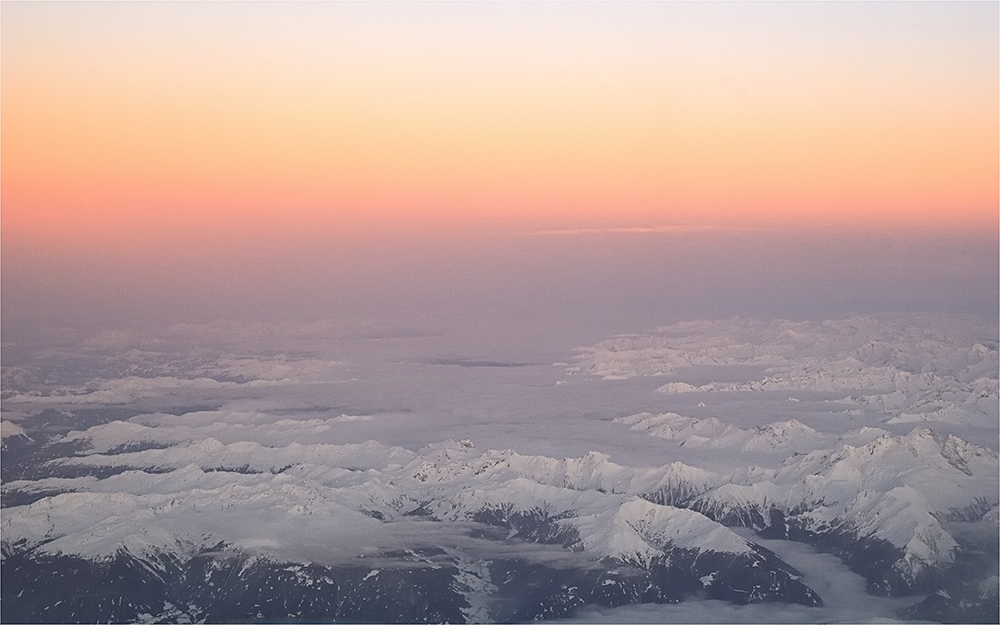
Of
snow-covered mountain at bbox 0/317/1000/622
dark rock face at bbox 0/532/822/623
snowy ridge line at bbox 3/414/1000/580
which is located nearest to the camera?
dark rock face at bbox 0/532/822/623

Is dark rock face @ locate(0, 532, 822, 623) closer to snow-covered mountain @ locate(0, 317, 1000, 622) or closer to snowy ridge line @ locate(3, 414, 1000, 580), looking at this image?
snow-covered mountain @ locate(0, 317, 1000, 622)

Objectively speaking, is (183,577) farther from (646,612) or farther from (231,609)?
(646,612)

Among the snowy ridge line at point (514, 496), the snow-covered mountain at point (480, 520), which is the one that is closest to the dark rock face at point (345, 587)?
the snow-covered mountain at point (480, 520)

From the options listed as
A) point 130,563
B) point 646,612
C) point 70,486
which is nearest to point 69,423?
point 70,486

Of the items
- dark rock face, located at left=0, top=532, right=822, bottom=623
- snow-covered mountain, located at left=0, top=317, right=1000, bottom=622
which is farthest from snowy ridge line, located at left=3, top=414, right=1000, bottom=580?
dark rock face, located at left=0, top=532, right=822, bottom=623

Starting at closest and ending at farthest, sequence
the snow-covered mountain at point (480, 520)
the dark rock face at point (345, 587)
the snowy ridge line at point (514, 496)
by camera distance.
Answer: the dark rock face at point (345, 587) < the snow-covered mountain at point (480, 520) < the snowy ridge line at point (514, 496)

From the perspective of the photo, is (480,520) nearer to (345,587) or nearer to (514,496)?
(514,496)

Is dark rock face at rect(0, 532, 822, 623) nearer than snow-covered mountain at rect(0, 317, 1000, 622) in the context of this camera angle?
Yes

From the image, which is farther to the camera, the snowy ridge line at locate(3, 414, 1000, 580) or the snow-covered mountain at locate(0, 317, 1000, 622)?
the snowy ridge line at locate(3, 414, 1000, 580)

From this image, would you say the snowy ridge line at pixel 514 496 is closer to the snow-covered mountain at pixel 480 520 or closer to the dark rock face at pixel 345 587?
the snow-covered mountain at pixel 480 520

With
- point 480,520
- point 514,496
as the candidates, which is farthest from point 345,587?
point 514,496

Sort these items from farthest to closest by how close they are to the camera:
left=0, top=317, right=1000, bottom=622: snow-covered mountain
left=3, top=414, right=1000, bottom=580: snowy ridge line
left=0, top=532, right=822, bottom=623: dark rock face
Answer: left=3, top=414, right=1000, bottom=580: snowy ridge line < left=0, top=317, right=1000, bottom=622: snow-covered mountain < left=0, top=532, right=822, bottom=623: dark rock face
